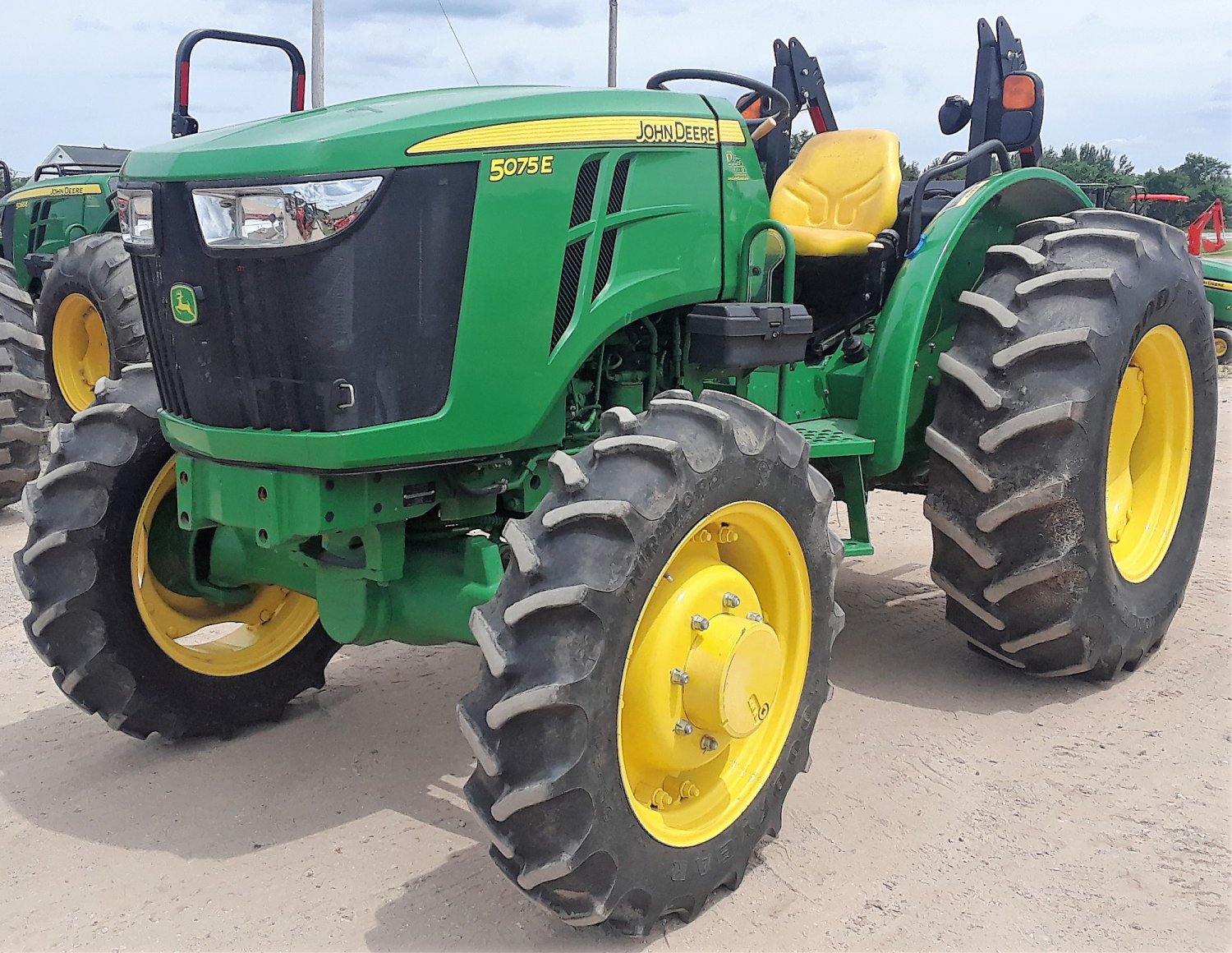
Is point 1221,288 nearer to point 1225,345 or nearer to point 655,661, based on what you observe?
point 1225,345

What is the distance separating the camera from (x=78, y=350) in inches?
345

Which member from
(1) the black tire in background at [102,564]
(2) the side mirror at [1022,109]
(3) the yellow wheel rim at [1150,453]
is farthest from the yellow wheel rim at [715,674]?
(2) the side mirror at [1022,109]

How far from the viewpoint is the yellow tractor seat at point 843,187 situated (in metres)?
4.54

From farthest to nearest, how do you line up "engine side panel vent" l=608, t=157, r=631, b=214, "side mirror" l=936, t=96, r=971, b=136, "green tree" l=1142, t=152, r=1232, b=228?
"green tree" l=1142, t=152, r=1232, b=228
"side mirror" l=936, t=96, r=971, b=136
"engine side panel vent" l=608, t=157, r=631, b=214

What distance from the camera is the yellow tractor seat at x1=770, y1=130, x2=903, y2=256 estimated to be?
14.9 feet

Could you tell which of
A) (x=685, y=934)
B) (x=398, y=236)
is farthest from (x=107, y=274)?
(x=685, y=934)

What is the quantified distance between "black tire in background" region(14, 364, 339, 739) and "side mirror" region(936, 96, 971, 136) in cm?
368

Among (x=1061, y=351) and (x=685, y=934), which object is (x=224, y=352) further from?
(x=1061, y=351)

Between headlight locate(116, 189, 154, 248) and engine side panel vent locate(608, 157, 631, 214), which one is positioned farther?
engine side panel vent locate(608, 157, 631, 214)

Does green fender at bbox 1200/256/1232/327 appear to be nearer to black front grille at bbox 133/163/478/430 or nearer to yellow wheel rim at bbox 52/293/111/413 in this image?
yellow wheel rim at bbox 52/293/111/413

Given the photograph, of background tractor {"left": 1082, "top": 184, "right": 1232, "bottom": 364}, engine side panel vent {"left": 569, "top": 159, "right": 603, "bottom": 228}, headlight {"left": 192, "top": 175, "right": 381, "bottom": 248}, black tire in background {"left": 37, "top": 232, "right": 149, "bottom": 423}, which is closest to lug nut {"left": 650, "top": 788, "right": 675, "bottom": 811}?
engine side panel vent {"left": 569, "top": 159, "right": 603, "bottom": 228}

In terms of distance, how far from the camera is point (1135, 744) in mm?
3871

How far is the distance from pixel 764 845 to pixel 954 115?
365 centimetres

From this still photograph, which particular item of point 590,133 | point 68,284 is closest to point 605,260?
point 590,133
